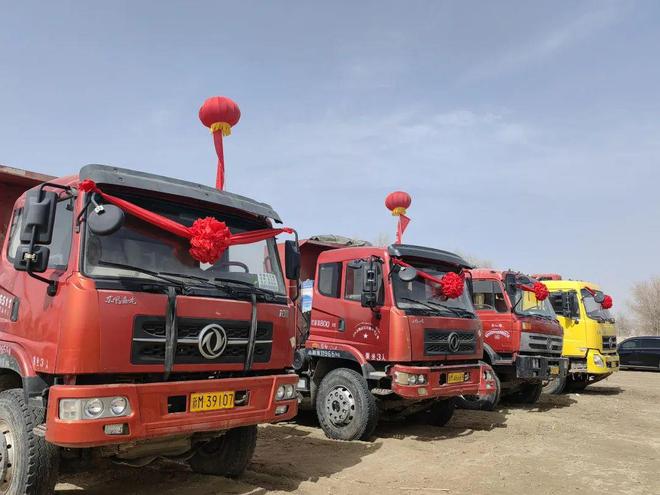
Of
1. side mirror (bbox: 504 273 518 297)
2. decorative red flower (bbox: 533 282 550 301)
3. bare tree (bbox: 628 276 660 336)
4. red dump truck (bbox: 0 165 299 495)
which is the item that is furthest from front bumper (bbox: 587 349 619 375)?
bare tree (bbox: 628 276 660 336)

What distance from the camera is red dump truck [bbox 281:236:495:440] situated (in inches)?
265

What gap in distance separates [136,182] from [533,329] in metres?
8.07

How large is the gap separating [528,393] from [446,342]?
4.88m

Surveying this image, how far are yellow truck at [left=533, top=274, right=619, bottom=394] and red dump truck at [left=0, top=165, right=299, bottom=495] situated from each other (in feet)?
30.7

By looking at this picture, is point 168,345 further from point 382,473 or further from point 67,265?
point 382,473

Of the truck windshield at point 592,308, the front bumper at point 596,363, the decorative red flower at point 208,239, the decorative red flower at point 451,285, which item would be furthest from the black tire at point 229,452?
the truck windshield at point 592,308

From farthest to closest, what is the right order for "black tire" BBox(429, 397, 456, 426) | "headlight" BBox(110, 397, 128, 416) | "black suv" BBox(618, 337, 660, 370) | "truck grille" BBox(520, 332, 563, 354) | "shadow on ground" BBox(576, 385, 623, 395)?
"black suv" BBox(618, 337, 660, 370)
"shadow on ground" BBox(576, 385, 623, 395)
"truck grille" BBox(520, 332, 563, 354)
"black tire" BBox(429, 397, 456, 426)
"headlight" BBox(110, 397, 128, 416)

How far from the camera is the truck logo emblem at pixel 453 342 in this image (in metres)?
7.11

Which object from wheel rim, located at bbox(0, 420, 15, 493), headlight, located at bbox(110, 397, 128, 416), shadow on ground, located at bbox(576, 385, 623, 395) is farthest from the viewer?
shadow on ground, located at bbox(576, 385, 623, 395)

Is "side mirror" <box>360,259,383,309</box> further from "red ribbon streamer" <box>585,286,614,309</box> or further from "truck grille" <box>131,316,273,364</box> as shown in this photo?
"red ribbon streamer" <box>585,286,614,309</box>

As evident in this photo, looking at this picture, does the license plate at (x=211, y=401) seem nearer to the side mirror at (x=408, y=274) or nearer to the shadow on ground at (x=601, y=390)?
the side mirror at (x=408, y=274)

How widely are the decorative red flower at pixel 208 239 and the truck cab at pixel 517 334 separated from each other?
6939mm

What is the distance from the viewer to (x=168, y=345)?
3883 mm

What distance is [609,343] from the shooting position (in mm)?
12531
